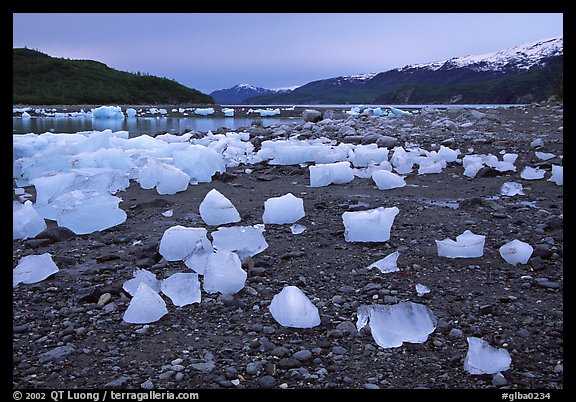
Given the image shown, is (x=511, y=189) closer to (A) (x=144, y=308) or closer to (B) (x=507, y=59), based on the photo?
(A) (x=144, y=308)

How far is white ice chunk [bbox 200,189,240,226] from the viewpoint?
2.98 meters

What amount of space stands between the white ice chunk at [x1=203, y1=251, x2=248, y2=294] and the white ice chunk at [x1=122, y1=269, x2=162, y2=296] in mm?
223

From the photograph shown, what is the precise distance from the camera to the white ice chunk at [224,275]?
2015 mm

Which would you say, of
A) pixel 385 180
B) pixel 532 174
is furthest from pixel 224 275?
pixel 532 174

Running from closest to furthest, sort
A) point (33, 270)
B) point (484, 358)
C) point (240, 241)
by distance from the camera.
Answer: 1. point (484, 358)
2. point (33, 270)
3. point (240, 241)

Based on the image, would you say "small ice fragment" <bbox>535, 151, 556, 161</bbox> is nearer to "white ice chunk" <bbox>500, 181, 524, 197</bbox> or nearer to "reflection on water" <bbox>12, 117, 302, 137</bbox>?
"white ice chunk" <bbox>500, 181, 524, 197</bbox>

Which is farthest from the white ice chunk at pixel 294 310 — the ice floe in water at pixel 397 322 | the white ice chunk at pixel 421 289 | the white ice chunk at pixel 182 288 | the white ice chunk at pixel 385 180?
the white ice chunk at pixel 385 180

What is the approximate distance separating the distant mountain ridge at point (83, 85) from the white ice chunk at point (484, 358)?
126 ft

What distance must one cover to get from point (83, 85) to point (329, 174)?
47.2 meters

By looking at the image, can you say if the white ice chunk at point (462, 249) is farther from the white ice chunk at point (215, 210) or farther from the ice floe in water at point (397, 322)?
the white ice chunk at point (215, 210)

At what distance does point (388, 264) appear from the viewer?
2230 millimetres

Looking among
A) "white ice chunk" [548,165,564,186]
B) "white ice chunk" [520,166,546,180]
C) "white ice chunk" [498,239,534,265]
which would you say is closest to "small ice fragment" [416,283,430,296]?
"white ice chunk" [498,239,534,265]

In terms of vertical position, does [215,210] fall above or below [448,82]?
below

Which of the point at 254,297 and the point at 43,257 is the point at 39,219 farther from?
the point at 254,297
